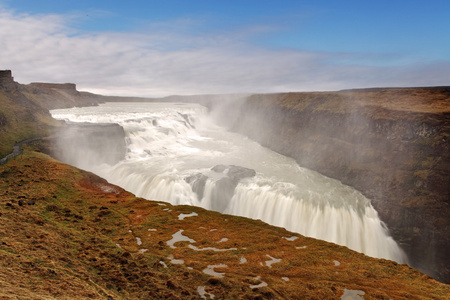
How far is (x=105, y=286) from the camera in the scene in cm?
887

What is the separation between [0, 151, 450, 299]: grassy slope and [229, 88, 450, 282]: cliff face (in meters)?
13.7

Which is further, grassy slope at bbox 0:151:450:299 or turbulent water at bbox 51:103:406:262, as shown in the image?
turbulent water at bbox 51:103:406:262

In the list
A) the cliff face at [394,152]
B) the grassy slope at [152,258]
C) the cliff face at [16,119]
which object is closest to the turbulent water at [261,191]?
the cliff face at [394,152]

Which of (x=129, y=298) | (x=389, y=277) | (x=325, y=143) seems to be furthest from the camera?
(x=325, y=143)

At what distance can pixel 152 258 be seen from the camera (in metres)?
11.7

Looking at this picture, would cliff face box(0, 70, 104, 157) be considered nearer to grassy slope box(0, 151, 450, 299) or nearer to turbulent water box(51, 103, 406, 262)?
turbulent water box(51, 103, 406, 262)

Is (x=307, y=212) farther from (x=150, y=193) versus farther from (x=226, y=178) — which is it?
(x=150, y=193)

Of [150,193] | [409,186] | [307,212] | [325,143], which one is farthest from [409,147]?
[150,193]

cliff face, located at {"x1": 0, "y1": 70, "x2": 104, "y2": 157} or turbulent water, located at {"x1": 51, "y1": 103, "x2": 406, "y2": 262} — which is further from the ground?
cliff face, located at {"x1": 0, "y1": 70, "x2": 104, "y2": 157}

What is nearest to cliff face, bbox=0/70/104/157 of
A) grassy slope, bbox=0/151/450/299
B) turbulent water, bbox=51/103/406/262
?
turbulent water, bbox=51/103/406/262

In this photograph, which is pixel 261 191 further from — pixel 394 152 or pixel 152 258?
pixel 152 258

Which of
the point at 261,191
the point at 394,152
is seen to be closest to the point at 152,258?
the point at 261,191

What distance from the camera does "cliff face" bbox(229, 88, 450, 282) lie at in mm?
23797

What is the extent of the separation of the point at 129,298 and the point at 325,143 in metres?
33.9
